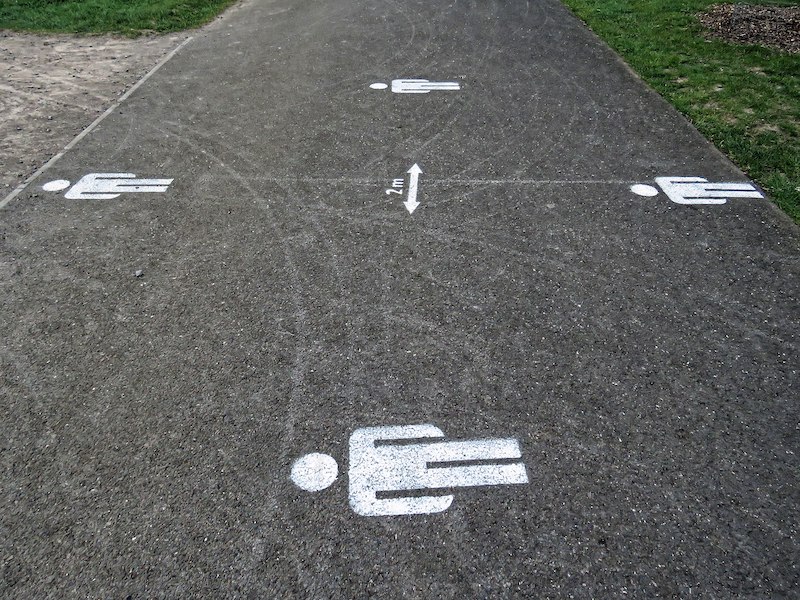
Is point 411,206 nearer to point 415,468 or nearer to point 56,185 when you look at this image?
point 415,468

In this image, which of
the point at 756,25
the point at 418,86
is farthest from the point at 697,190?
the point at 756,25

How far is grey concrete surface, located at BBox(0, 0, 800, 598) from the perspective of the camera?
308 centimetres

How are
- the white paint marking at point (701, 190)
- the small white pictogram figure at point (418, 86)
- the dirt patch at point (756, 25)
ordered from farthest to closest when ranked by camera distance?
the dirt patch at point (756, 25), the small white pictogram figure at point (418, 86), the white paint marking at point (701, 190)

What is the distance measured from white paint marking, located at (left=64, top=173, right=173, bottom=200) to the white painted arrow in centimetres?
238

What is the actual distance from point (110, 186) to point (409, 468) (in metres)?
4.50

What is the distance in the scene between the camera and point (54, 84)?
8891 millimetres

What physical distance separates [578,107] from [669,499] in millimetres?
6027

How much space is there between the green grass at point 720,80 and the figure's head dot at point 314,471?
4.83 metres

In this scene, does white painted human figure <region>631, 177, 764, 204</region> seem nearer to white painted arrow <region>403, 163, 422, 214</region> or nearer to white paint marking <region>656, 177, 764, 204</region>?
white paint marking <region>656, 177, 764, 204</region>

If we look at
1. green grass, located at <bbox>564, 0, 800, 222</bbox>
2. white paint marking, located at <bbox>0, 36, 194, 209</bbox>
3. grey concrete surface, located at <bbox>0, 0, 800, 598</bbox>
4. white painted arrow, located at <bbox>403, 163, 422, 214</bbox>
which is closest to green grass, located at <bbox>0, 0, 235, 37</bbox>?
white paint marking, located at <bbox>0, 36, 194, 209</bbox>

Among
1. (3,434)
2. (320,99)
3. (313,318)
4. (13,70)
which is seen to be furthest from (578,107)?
(13,70)

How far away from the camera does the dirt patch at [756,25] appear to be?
1015cm

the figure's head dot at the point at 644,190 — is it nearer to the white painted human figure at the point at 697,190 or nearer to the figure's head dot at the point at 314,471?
the white painted human figure at the point at 697,190

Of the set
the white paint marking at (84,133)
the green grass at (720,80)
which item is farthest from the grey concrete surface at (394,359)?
the green grass at (720,80)
